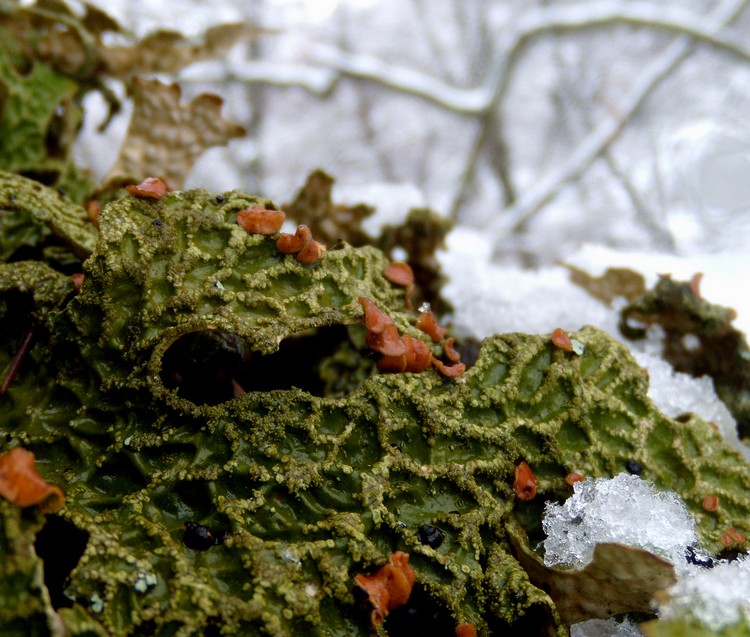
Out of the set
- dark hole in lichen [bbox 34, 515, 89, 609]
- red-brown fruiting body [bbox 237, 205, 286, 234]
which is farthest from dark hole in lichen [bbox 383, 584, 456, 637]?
red-brown fruiting body [bbox 237, 205, 286, 234]

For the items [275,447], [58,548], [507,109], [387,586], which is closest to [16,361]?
[58,548]

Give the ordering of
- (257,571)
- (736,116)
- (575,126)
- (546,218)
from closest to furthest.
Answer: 1. (257,571)
2. (736,116)
3. (546,218)
4. (575,126)

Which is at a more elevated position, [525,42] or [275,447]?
[525,42]

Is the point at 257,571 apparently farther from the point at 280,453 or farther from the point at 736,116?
the point at 736,116

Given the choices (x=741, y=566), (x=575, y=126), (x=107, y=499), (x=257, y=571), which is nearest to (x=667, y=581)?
(x=741, y=566)

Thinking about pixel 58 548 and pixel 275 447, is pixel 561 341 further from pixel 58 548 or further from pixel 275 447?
pixel 58 548

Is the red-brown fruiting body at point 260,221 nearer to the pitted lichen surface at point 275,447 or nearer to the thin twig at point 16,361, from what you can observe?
the pitted lichen surface at point 275,447
